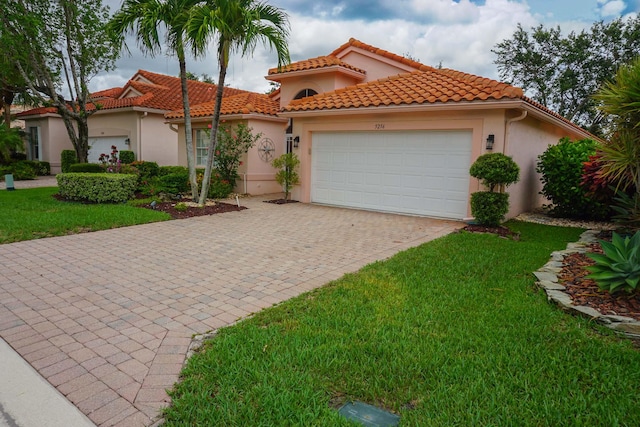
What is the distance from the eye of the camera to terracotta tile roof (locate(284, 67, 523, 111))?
10102mm

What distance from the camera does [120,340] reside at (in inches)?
150

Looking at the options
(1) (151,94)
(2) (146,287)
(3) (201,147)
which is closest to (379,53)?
(3) (201,147)

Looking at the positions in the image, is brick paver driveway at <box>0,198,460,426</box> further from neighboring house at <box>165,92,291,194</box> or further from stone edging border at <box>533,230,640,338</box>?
neighboring house at <box>165,92,291,194</box>

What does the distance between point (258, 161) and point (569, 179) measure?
414 inches

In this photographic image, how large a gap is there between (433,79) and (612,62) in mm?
21296

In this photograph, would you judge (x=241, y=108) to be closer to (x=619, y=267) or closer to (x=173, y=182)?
(x=173, y=182)

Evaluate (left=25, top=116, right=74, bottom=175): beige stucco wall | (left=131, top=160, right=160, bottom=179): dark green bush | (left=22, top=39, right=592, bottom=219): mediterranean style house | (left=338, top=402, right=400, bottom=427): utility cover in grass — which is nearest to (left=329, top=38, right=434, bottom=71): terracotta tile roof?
(left=22, top=39, right=592, bottom=219): mediterranean style house

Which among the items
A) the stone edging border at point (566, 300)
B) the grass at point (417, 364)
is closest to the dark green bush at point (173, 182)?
the grass at point (417, 364)

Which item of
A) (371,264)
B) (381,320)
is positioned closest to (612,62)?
(371,264)

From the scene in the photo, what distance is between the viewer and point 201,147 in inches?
669

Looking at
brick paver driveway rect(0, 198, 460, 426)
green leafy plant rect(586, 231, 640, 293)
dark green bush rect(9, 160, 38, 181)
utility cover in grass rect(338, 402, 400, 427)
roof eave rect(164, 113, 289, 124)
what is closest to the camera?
utility cover in grass rect(338, 402, 400, 427)

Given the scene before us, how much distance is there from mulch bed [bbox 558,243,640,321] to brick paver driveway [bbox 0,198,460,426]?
2852 mm

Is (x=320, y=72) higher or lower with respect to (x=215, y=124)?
higher

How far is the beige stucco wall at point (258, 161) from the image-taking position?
1552cm
